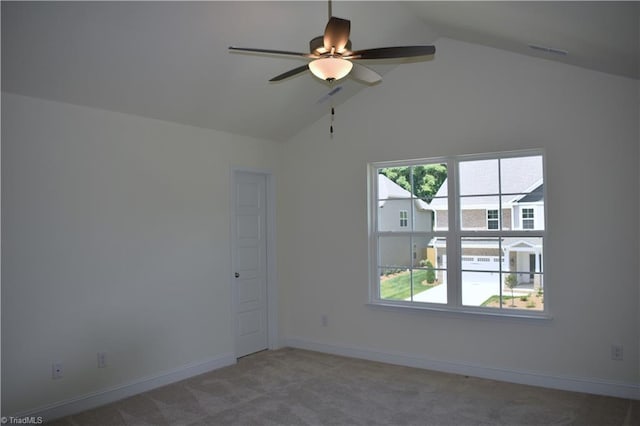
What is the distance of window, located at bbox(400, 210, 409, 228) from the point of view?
502 cm

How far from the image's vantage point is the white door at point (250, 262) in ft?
17.2

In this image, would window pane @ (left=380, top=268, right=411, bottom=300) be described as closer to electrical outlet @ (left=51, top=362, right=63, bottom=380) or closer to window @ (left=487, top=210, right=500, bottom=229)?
window @ (left=487, top=210, right=500, bottom=229)

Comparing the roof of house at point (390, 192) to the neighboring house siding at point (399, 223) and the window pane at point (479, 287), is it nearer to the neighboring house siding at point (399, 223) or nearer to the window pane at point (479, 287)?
the neighboring house siding at point (399, 223)

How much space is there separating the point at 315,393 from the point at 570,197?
114 inches

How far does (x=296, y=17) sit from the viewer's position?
362 cm

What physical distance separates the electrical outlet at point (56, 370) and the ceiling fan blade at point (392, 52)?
325 cm

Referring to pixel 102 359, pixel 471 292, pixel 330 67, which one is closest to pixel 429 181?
pixel 471 292

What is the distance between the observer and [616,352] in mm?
3848

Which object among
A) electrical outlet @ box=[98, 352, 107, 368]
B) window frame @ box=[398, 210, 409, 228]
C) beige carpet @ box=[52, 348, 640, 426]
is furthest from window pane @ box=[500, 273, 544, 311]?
electrical outlet @ box=[98, 352, 107, 368]

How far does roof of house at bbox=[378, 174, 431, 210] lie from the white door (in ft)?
4.79

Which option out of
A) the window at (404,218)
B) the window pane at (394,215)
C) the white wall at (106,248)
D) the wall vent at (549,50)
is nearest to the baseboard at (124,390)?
the white wall at (106,248)

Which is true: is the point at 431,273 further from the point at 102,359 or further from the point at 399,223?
the point at 102,359

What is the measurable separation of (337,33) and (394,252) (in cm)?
312

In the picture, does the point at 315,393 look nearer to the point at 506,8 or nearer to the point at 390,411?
the point at 390,411
